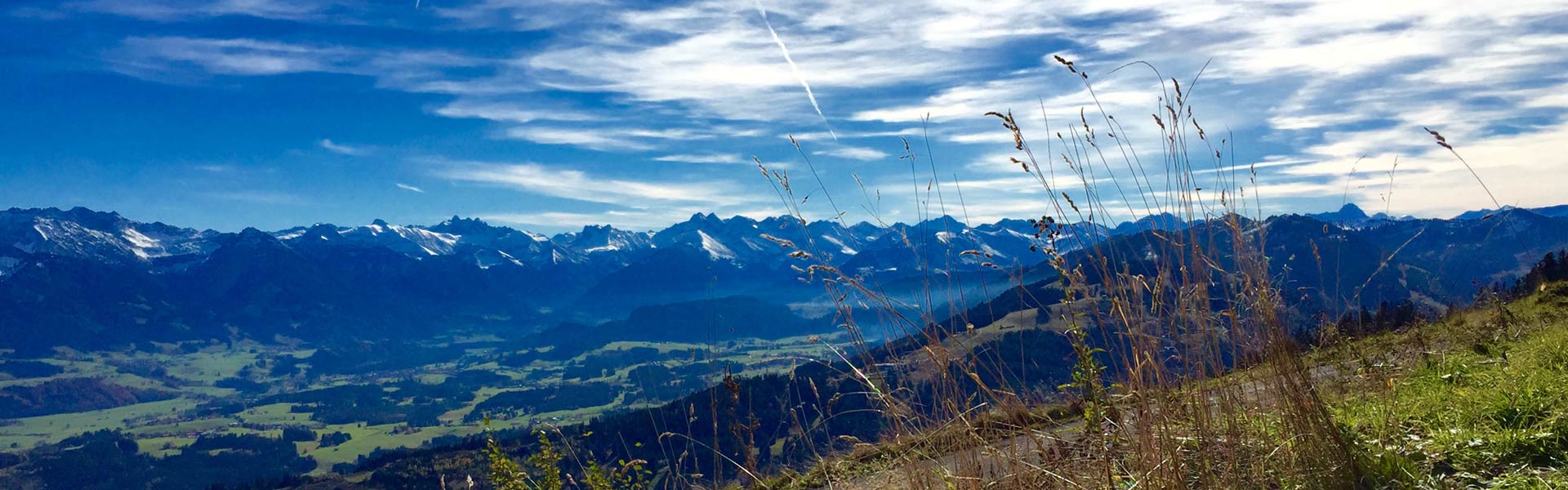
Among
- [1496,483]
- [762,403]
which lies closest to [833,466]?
[1496,483]

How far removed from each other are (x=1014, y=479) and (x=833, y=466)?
3.17 m

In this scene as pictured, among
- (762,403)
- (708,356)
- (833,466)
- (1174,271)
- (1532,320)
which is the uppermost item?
(1174,271)

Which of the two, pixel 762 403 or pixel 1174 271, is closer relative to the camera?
pixel 1174 271

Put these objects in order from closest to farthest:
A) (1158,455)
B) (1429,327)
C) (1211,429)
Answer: (1158,455)
(1211,429)
(1429,327)

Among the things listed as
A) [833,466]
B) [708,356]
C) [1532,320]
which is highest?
[708,356]

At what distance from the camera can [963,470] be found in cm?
376

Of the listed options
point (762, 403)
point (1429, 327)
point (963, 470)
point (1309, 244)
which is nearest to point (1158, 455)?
point (963, 470)

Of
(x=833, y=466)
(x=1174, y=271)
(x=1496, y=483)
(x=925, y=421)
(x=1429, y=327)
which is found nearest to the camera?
(x=1496, y=483)

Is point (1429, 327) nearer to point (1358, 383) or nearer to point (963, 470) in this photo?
point (1358, 383)

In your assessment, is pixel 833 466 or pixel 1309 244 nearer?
pixel 1309 244

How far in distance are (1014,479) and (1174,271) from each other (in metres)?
1.41

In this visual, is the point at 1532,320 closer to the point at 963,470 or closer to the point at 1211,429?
the point at 1211,429

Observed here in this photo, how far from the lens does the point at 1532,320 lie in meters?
7.62

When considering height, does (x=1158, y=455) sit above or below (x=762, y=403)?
above
